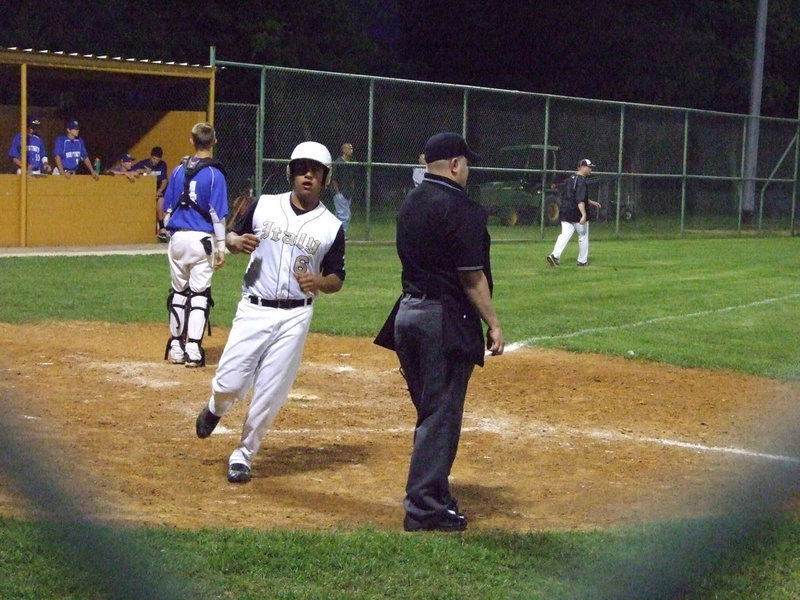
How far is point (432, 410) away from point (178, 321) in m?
4.76

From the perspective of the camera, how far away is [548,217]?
27.7 m

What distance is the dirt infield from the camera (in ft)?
20.4

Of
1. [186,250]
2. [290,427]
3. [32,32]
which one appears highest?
[32,32]

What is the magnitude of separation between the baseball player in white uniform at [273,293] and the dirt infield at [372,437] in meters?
0.48

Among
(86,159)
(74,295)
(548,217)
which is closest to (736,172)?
(548,217)

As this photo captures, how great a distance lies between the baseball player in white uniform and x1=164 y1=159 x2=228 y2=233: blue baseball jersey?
2969 mm

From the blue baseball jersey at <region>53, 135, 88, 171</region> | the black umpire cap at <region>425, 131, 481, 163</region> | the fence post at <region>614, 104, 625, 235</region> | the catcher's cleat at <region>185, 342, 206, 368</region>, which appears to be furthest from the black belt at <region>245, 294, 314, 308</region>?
the fence post at <region>614, 104, 625, 235</region>

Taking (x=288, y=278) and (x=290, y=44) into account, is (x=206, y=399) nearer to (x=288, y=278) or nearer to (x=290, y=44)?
(x=288, y=278)

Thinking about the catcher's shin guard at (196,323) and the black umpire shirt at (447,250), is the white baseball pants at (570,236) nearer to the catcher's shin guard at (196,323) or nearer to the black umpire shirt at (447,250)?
the catcher's shin guard at (196,323)

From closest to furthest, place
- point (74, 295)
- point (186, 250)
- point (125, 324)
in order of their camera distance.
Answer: point (186, 250), point (125, 324), point (74, 295)

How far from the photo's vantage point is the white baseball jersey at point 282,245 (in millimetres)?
6645

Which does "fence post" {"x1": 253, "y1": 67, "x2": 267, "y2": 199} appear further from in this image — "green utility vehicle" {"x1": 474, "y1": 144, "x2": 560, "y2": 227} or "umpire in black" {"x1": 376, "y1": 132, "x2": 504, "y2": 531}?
"umpire in black" {"x1": 376, "y1": 132, "x2": 504, "y2": 531}

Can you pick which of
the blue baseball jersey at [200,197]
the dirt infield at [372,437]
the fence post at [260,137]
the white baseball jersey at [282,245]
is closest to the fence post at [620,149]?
the fence post at [260,137]

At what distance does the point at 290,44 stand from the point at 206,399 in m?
31.2
